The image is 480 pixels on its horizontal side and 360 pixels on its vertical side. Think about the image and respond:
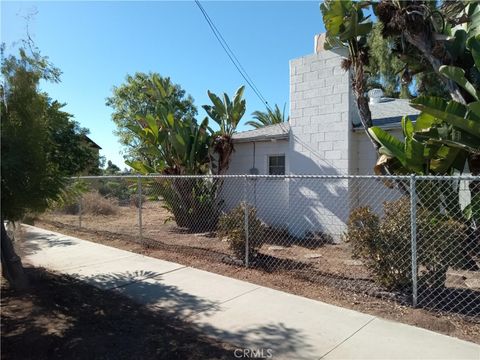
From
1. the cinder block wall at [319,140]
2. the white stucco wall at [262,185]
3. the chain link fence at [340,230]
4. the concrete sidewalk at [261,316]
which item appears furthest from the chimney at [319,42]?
the concrete sidewalk at [261,316]

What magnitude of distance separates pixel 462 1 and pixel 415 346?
635 centimetres

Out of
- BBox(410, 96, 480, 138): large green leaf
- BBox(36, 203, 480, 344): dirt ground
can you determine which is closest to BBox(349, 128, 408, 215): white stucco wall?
BBox(36, 203, 480, 344): dirt ground

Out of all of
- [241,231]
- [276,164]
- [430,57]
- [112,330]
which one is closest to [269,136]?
[276,164]

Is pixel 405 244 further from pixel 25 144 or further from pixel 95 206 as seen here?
pixel 95 206

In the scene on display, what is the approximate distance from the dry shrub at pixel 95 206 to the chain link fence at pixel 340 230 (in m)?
1.50

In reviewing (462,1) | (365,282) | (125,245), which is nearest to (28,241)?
(125,245)

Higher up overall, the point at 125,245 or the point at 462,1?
the point at 462,1

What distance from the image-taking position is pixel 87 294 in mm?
5770

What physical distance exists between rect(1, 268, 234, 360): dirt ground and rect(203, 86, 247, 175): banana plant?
704 centimetres

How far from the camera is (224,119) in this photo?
1225cm

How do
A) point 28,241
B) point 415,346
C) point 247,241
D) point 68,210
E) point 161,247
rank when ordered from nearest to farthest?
point 415,346
point 247,241
point 161,247
point 28,241
point 68,210

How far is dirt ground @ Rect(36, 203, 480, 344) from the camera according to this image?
16.1ft

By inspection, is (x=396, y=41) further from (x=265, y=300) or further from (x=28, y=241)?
(x=28, y=241)

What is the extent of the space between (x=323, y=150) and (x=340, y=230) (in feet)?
6.86
